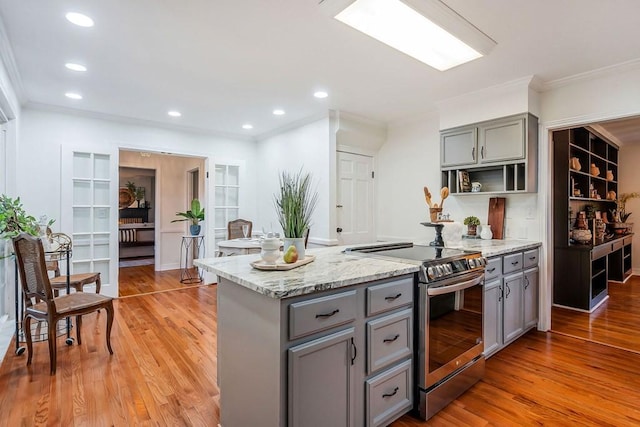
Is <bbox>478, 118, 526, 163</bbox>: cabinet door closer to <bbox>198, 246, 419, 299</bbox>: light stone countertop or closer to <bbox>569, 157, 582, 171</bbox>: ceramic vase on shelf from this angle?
<bbox>569, 157, 582, 171</bbox>: ceramic vase on shelf

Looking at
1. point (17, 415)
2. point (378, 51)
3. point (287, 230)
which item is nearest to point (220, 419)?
point (287, 230)

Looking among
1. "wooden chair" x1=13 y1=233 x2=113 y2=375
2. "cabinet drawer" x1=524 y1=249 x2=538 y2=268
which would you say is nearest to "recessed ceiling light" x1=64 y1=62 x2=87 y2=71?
"wooden chair" x1=13 y1=233 x2=113 y2=375

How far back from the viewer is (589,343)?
10.2 feet

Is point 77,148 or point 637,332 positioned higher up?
point 77,148

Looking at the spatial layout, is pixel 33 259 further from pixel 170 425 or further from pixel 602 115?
pixel 602 115

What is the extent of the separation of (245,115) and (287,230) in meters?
3.06

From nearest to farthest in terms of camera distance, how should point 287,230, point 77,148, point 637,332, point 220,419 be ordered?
point 220,419
point 287,230
point 637,332
point 77,148

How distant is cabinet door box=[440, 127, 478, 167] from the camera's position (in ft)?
12.1

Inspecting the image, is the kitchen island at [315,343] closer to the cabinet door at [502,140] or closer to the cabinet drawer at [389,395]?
the cabinet drawer at [389,395]

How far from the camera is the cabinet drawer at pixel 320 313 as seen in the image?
148 centimetres

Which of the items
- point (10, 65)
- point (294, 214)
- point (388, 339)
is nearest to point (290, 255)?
point (294, 214)

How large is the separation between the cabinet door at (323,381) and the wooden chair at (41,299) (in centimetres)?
213

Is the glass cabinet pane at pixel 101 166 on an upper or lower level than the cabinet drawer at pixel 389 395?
upper

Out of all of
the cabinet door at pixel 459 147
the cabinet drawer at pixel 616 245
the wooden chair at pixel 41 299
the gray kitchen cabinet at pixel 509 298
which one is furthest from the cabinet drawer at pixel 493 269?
the cabinet drawer at pixel 616 245
